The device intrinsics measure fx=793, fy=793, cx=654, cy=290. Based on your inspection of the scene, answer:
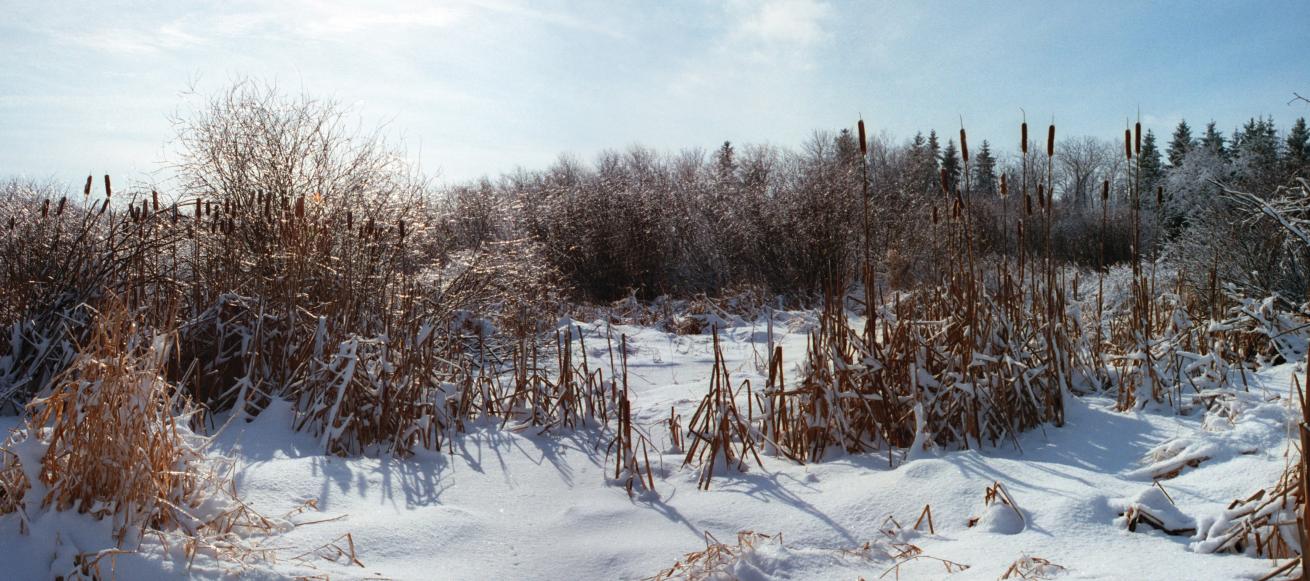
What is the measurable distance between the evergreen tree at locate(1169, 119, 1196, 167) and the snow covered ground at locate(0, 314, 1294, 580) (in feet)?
131

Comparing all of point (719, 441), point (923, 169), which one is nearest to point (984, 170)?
point (923, 169)

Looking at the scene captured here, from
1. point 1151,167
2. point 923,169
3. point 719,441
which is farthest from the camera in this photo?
point 1151,167

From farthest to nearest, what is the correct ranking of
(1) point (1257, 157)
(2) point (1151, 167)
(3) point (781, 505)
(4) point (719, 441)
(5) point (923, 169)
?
(2) point (1151, 167) → (5) point (923, 169) → (1) point (1257, 157) → (4) point (719, 441) → (3) point (781, 505)

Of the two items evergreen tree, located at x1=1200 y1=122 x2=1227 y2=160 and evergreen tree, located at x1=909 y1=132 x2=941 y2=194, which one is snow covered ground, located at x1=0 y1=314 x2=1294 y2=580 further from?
evergreen tree, located at x1=1200 y1=122 x2=1227 y2=160

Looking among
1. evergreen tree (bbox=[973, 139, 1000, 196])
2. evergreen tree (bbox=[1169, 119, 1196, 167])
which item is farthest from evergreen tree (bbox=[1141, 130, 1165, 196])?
evergreen tree (bbox=[973, 139, 1000, 196])

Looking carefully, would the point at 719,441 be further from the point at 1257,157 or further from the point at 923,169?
the point at 923,169

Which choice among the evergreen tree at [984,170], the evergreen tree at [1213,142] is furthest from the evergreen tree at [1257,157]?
the evergreen tree at [984,170]

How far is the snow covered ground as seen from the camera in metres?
2.35

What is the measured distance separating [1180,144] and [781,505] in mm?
43947

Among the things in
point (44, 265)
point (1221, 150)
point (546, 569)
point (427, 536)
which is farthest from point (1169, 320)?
point (1221, 150)

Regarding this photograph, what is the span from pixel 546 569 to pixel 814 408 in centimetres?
152

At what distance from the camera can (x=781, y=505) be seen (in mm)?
2926

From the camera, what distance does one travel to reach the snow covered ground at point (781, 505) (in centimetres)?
235

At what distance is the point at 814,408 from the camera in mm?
3543
